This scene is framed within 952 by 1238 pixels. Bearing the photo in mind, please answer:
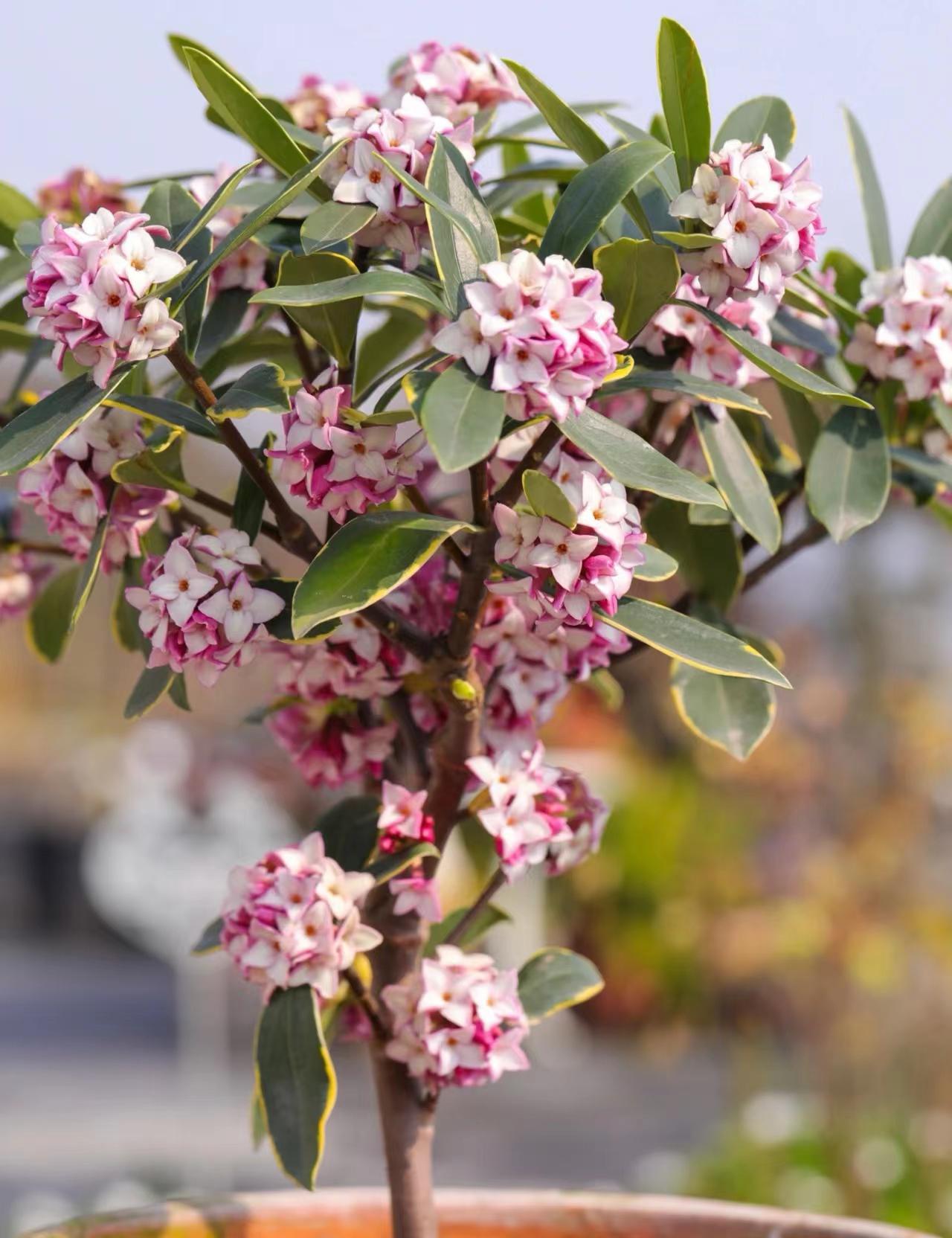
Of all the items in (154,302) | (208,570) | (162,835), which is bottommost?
(162,835)

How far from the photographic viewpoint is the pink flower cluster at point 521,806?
651mm

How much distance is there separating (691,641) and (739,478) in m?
0.12

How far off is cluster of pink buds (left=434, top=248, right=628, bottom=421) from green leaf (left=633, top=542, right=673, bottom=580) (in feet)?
0.34

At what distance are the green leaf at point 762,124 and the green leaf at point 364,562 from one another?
255 mm

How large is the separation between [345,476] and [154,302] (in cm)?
9

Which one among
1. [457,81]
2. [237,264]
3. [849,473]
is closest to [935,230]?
[849,473]

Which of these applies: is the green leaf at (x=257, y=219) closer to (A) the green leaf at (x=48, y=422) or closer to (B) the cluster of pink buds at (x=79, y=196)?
(A) the green leaf at (x=48, y=422)

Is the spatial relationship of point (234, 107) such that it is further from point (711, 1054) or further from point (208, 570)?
point (711, 1054)

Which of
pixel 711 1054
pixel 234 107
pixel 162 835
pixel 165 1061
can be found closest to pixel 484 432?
pixel 234 107

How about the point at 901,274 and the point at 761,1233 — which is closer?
the point at 901,274

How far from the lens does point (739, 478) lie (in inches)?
25.4

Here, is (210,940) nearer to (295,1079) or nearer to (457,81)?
(295,1079)

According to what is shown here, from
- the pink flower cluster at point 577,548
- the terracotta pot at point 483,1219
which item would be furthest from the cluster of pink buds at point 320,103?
the terracotta pot at point 483,1219

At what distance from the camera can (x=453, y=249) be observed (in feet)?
1.67
